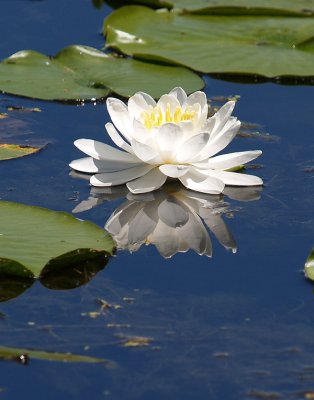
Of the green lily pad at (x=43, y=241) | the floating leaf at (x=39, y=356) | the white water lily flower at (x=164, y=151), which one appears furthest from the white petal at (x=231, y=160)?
the floating leaf at (x=39, y=356)

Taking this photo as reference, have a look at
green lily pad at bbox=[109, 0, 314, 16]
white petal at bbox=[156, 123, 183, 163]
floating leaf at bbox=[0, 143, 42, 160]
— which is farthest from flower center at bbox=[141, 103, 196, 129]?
green lily pad at bbox=[109, 0, 314, 16]

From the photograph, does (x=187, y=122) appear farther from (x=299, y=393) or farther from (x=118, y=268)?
(x=299, y=393)

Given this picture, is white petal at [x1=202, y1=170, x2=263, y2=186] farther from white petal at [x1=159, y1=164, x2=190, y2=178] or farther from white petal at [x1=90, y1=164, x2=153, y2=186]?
white petal at [x1=90, y1=164, x2=153, y2=186]

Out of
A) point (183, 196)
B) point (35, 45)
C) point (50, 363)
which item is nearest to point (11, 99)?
point (35, 45)

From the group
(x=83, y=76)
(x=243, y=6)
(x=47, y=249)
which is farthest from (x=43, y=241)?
(x=243, y=6)

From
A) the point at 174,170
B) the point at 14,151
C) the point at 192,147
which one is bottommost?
the point at 14,151

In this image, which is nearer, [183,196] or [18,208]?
[18,208]

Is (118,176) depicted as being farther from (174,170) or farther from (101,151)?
(174,170)
